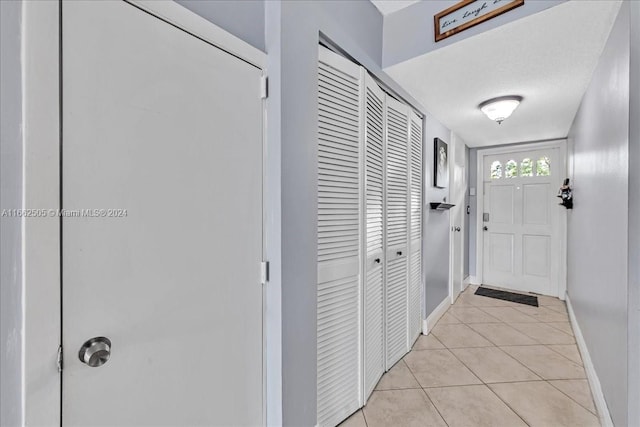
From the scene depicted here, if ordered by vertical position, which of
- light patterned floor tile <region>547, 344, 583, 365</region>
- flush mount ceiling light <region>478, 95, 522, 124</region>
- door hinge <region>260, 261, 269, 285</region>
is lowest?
light patterned floor tile <region>547, 344, 583, 365</region>

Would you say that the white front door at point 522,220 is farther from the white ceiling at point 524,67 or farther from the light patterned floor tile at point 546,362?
the light patterned floor tile at point 546,362

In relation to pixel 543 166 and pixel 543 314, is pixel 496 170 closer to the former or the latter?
pixel 543 166

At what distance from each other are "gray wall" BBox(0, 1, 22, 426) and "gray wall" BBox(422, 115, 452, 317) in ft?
8.79

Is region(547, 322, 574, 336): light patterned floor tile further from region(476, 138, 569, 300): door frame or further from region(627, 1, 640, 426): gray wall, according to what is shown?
region(627, 1, 640, 426): gray wall

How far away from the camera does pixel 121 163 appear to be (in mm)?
814

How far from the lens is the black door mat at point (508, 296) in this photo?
12.3 feet

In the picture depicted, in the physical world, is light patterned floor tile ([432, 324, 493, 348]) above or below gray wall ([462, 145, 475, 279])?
below

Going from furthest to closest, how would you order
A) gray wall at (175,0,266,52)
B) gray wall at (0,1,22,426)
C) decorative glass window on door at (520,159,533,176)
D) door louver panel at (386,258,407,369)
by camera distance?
decorative glass window on door at (520,159,533,176), door louver panel at (386,258,407,369), gray wall at (175,0,266,52), gray wall at (0,1,22,426)

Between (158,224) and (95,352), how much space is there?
373 mm

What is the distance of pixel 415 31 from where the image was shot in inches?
75.2

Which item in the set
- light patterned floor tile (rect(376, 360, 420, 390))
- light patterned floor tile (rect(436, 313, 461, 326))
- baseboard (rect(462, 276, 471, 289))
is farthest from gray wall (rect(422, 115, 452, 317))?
baseboard (rect(462, 276, 471, 289))

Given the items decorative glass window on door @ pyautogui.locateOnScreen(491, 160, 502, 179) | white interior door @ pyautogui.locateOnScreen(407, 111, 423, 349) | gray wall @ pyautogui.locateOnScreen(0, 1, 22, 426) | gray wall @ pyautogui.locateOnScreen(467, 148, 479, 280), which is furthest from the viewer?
gray wall @ pyautogui.locateOnScreen(467, 148, 479, 280)

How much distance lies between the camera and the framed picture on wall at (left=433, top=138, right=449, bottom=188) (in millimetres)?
2979

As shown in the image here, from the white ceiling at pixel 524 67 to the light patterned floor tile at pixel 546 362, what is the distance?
217cm
